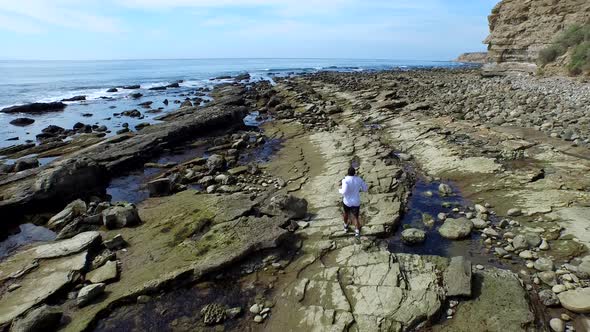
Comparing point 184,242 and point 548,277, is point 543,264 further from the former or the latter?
point 184,242

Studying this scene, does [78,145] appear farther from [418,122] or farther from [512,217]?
[512,217]

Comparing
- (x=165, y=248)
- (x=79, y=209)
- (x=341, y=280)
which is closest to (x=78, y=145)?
(x=79, y=209)

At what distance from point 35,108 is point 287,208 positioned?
45.8 meters

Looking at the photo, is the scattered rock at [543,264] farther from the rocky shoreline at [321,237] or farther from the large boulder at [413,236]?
the large boulder at [413,236]

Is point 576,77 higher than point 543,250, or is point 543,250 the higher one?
point 576,77

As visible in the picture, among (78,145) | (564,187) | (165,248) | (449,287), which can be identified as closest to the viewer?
(449,287)

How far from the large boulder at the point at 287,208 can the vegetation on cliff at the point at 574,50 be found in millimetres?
31782

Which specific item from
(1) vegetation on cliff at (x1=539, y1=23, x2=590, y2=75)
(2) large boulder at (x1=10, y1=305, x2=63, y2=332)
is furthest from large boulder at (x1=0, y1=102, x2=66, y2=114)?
(1) vegetation on cliff at (x1=539, y1=23, x2=590, y2=75)

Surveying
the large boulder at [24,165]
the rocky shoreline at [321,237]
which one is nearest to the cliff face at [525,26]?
the rocky shoreline at [321,237]

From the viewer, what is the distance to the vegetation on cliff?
1126 inches

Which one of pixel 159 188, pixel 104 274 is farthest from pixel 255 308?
pixel 159 188

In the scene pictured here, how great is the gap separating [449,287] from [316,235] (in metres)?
4.05

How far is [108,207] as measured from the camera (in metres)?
12.9

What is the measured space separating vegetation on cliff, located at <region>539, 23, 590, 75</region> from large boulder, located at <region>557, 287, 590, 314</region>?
3058 cm
